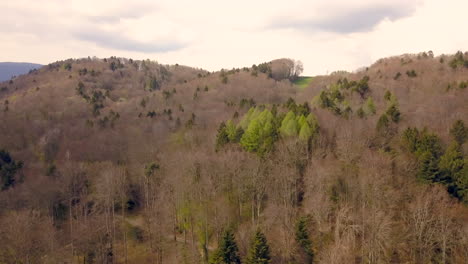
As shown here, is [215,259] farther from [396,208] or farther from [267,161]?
[396,208]

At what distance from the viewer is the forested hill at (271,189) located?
25609mm

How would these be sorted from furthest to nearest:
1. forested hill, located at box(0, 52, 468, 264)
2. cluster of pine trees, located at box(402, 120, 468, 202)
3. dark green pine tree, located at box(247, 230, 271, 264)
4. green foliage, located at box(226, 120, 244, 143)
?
green foliage, located at box(226, 120, 244, 143), cluster of pine trees, located at box(402, 120, 468, 202), forested hill, located at box(0, 52, 468, 264), dark green pine tree, located at box(247, 230, 271, 264)

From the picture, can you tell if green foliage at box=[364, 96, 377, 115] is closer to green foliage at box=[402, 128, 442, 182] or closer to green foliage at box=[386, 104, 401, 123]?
green foliage at box=[386, 104, 401, 123]

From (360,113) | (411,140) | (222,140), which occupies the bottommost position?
(222,140)

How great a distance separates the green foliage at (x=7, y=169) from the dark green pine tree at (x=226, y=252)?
129 feet

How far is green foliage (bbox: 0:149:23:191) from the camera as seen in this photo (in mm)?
49472

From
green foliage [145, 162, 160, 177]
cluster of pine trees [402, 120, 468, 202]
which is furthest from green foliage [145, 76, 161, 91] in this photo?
cluster of pine trees [402, 120, 468, 202]

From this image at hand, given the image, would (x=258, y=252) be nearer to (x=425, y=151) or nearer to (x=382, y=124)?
(x=425, y=151)

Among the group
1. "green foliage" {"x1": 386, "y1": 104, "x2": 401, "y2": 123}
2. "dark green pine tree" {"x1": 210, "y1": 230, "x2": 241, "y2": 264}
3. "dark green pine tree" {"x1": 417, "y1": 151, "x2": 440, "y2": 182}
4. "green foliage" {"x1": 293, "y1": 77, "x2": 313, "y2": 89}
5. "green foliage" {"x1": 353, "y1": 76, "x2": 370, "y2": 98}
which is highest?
"green foliage" {"x1": 293, "y1": 77, "x2": 313, "y2": 89}

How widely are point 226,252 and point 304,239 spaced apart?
20.5ft

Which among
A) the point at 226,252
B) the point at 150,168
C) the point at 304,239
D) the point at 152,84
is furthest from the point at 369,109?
the point at 152,84

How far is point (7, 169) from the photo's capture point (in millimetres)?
50844

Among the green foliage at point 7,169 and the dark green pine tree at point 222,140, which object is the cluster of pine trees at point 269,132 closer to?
the dark green pine tree at point 222,140

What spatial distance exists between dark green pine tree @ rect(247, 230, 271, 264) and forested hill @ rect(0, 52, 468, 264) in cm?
8
